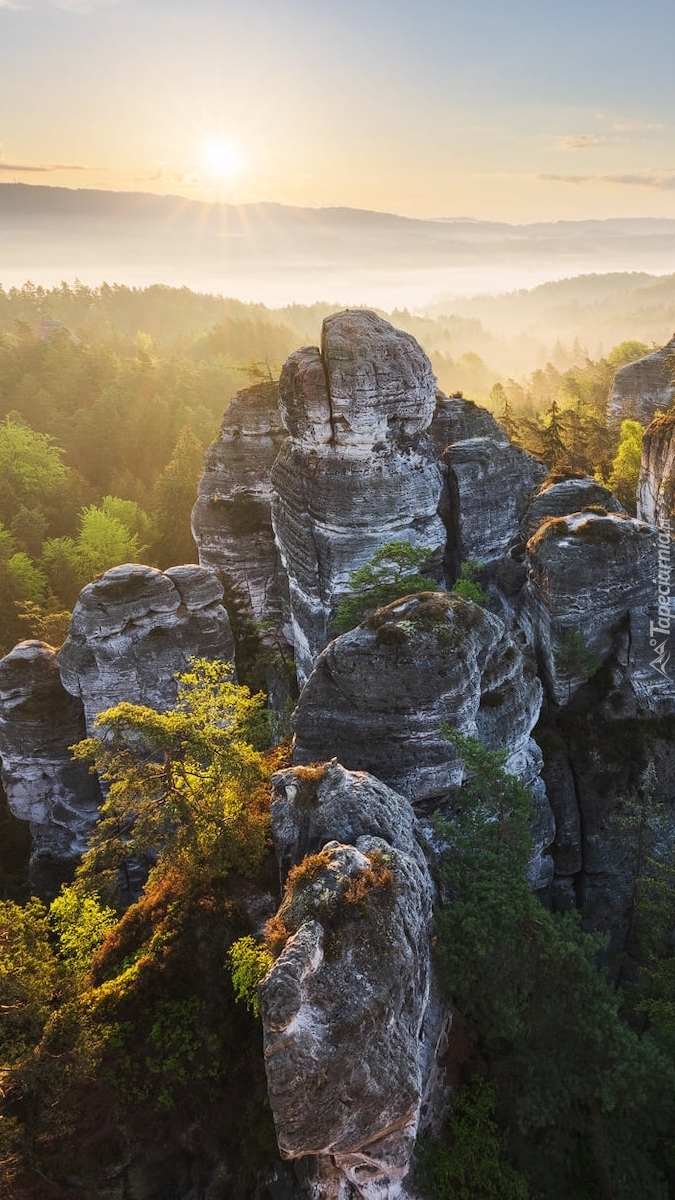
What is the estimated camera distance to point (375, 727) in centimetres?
1544

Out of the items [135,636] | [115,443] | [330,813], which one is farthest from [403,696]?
[115,443]

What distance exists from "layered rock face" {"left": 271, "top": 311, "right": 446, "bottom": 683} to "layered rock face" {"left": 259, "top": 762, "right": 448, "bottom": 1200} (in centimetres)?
1342

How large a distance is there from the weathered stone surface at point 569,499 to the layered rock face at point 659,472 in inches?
190

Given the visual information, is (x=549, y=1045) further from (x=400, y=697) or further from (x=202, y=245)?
(x=202, y=245)

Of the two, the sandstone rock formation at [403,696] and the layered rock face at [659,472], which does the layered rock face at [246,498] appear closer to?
the sandstone rock formation at [403,696]

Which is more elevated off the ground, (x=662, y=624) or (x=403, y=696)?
(x=403, y=696)

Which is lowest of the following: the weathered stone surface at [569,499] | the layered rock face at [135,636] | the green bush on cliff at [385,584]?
the layered rock face at [135,636]

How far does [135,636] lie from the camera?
2450 centimetres

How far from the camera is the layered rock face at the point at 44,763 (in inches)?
1000

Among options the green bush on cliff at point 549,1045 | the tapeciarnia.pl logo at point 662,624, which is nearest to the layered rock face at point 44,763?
the green bush on cliff at point 549,1045

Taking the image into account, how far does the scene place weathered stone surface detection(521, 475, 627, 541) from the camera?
76.7ft

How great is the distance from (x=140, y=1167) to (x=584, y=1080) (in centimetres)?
819

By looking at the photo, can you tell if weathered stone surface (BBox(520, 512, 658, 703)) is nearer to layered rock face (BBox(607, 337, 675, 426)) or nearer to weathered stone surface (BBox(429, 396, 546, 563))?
weathered stone surface (BBox(429, 396, 546, 563))

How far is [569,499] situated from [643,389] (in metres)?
31.6
